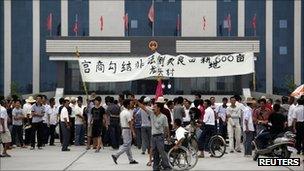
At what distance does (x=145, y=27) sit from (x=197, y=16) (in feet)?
17.8

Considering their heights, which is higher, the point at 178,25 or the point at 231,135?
the point at 178,25

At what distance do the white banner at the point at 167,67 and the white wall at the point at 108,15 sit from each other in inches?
1700

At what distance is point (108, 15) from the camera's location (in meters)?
Answer: 63.7

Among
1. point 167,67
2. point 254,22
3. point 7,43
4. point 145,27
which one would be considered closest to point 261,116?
point 167,67

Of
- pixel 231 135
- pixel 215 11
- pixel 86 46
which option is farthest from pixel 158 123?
pixel 215 11

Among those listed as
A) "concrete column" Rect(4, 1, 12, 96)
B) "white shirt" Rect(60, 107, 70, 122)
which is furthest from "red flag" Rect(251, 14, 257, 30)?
"white shirt" Rect(60, 107, 70, 122)

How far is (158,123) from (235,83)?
4567 centimetres

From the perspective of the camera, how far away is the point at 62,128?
68.1 feet

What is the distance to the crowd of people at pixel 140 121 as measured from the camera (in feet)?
54.1

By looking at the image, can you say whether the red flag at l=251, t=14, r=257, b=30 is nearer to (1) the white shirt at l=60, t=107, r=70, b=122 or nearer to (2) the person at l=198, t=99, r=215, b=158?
(1) the white shirt at l=60, t=107, r=70, b=122

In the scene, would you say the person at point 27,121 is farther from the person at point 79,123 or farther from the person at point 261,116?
the person at point 261,116

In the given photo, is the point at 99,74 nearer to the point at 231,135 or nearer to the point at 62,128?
the point at 62,128

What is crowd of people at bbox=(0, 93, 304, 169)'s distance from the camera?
54.1 feet

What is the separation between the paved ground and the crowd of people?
1.44ft
